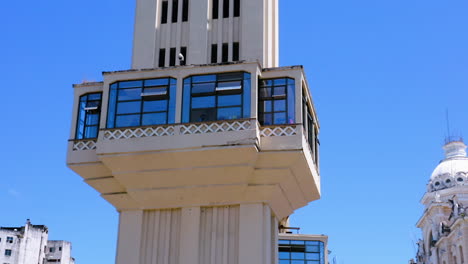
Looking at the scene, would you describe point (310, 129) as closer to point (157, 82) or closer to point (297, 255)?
point (157, 82)

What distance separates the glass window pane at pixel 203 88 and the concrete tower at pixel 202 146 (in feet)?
0.12

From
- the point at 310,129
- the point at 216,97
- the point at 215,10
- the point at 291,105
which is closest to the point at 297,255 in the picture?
the point at 310,129

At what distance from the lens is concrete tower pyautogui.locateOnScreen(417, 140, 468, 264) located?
72562 mm

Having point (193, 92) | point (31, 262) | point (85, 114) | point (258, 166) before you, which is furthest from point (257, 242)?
point (31, 262)

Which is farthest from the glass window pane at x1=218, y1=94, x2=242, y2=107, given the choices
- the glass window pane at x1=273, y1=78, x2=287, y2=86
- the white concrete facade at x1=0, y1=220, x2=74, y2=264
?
the white concrete facade at x1=0, y1=220, x2=74, y2=264

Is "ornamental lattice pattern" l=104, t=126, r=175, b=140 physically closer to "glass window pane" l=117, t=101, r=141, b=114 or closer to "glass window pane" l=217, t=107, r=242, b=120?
"glass window pane" l=117, t=101, r=141, b=114

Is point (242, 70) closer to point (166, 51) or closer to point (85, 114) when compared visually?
point (166, 51)

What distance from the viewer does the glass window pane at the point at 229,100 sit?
26297 mm

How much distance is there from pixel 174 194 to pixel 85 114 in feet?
15.1

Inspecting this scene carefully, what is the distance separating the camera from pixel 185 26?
96.7 ft

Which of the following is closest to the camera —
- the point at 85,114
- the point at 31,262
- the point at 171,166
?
the point at 171,166

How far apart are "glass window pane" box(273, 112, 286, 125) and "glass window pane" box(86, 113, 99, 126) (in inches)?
266

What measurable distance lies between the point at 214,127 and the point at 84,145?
510 centimetres

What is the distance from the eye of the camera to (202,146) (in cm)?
2552
